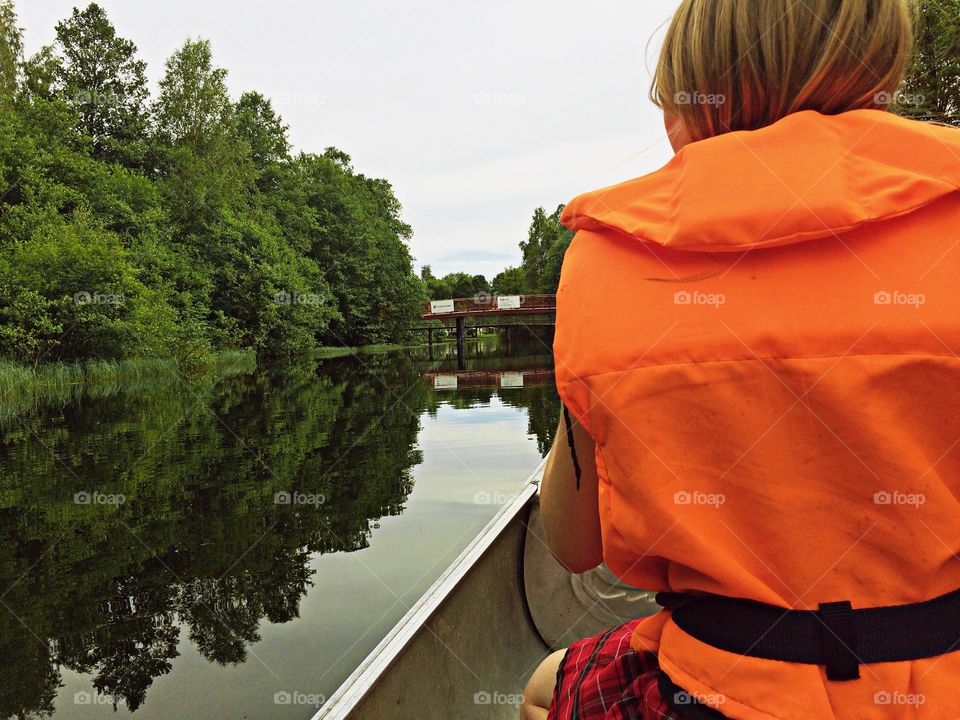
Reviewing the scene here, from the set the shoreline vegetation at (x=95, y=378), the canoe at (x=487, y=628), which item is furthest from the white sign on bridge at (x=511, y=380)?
the canoe at (x=487, y=628)

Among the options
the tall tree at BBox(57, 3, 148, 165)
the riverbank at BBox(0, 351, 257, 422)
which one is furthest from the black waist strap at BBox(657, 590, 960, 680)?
the tall tree at BBox(57, 3, 148, 165)

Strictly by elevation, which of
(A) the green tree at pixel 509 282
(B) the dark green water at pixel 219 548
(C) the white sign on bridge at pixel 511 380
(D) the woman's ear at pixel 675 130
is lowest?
(C) the white sign on bridge at pixel 511 380

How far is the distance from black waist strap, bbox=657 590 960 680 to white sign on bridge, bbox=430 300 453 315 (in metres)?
44.8

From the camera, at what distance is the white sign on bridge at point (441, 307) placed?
45812 mm

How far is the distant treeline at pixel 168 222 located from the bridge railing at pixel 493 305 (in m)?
3.20

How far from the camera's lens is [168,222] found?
1225 inches

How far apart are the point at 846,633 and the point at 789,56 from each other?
2.40 ft

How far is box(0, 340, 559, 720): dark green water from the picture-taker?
12.7ft

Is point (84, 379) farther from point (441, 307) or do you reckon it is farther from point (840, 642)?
point (441, 307)

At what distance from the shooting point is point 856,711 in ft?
2.68

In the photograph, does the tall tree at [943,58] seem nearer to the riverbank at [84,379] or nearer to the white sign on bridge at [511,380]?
the white sign on bridge at [511,380]

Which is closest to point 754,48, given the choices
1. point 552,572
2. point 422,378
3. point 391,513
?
point 552,572

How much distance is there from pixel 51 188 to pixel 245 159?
1604 centimetres

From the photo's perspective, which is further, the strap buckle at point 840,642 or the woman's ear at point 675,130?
the woman's ear at point 675,130
